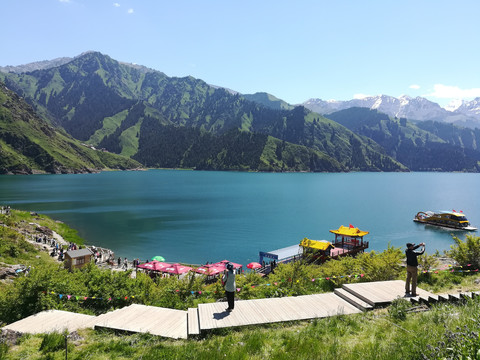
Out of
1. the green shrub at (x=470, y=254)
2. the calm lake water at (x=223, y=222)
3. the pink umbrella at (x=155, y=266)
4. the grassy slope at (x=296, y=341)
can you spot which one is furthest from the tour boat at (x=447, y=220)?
the grassy slope at (x=296, y=341)

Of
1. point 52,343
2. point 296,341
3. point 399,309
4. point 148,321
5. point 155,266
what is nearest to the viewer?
point 296,341

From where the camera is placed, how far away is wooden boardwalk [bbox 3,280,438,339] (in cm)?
1130

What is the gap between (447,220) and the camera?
86125mm

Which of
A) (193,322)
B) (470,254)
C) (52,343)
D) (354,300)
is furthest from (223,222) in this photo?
(52,343)

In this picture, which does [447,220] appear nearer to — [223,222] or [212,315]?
[223,222]

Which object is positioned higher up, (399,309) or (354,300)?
(399,309)

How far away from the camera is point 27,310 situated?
1421 cm

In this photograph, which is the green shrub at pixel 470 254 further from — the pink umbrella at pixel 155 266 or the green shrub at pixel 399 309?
the pink umbrella at pixel 155 266

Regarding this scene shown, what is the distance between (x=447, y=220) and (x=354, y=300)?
92201mm

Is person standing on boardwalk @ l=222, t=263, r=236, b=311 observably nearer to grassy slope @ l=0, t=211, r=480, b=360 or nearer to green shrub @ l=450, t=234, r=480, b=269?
grassy slope @ l=0, t=211, r=480, b=360

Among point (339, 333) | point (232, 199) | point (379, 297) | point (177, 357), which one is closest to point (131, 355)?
point (177, 357)

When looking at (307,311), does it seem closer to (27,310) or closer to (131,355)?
(131,355)

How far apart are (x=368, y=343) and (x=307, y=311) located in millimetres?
3864

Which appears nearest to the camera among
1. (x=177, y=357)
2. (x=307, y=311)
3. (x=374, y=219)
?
(x=177, y=357)
